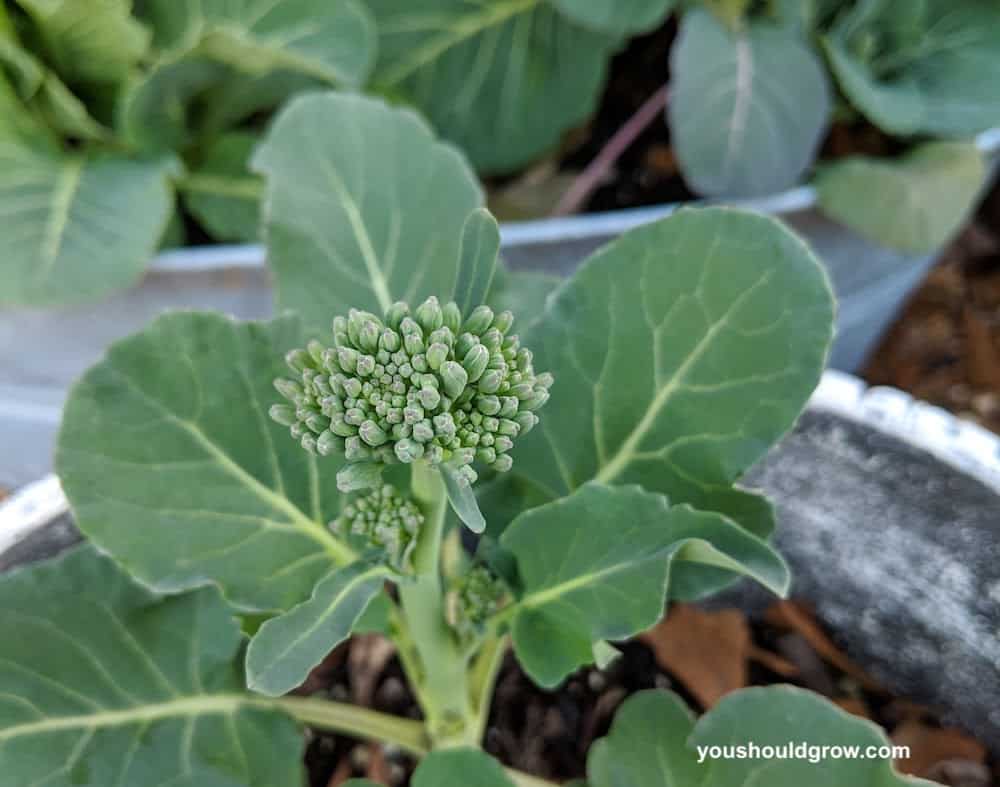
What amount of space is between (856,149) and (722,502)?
26.8 inches

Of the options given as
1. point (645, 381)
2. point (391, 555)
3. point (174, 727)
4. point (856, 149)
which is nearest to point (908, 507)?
point (645, 381)

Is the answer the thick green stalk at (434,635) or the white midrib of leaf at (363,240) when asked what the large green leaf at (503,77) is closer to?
the white midrib of leaf at (363,240)

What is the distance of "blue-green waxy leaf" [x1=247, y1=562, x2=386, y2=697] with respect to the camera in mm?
375

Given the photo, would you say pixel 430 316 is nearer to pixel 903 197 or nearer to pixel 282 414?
pixel 282 414

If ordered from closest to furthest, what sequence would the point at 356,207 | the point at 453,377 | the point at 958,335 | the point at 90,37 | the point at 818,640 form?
the point at 453,377 < the point at 356,207 < the point at 818,640 < the point at 90,37 < the point at 958,335

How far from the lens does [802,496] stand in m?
0.58

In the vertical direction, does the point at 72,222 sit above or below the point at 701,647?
above

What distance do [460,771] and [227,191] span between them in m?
0.64

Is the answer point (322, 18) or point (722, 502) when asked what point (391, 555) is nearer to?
point (722, 502)

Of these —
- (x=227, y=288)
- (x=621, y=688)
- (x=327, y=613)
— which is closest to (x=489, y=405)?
(x=327, y=613)

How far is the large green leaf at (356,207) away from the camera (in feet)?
1.82

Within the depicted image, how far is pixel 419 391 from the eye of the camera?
0.36 m

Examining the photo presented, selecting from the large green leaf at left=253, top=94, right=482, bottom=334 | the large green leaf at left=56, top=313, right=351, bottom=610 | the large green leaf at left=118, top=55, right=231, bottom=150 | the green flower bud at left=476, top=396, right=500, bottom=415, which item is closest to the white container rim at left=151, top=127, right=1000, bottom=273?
the large green leaf at left=118, top=55, right=231, bottom=150

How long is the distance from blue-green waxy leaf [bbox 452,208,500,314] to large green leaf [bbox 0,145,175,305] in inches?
19.2
